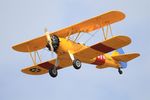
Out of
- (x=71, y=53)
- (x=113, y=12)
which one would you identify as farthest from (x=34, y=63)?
(x=113, y=12)

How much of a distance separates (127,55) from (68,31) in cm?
419

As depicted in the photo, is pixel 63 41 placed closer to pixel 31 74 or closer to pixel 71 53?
pixel 71 53

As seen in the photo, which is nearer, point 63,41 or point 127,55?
point 63,41

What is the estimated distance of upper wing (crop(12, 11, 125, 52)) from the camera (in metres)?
→ 37.2

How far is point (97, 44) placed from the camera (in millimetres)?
36719

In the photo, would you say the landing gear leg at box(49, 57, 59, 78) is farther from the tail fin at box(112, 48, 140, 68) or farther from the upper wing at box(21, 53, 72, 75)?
the tail fin at box(112, 48, 140, 68)

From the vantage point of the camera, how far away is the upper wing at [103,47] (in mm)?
36344

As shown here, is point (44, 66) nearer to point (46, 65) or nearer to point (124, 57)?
point (46, 65)

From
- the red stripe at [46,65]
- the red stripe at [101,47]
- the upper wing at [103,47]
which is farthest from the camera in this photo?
the red stripe at [46,65]

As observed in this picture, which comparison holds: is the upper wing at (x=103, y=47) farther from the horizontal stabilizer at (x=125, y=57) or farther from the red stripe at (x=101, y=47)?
the horizontal stabilizer at (x=125, y=57)

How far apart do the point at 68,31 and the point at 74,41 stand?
848 millimetres

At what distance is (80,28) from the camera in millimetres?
→ 38094

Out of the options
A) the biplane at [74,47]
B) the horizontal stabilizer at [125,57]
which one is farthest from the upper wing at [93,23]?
the horizontal stabilizer at [125,57]

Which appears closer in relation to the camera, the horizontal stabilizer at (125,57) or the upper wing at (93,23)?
the upper wing at (93,23)
